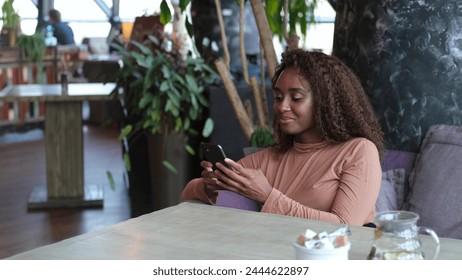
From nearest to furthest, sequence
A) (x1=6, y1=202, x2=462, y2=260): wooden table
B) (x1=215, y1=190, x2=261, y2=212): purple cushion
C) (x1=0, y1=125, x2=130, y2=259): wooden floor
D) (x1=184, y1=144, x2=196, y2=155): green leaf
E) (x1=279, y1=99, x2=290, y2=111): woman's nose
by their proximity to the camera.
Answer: (x1=6, y1=202, x2=462, y2=260): wooden table
(x1=279, y1=99, x2=290, y2=111): woman's nose
(x1=215, y1=190, x2=261, y2=212): purple cushion
(x1=0, y1=125, x2=130, y2=259): wooden floor
(x1=184, y1=144, x2=196, y2=155): green leaf

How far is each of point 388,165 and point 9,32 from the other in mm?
8366

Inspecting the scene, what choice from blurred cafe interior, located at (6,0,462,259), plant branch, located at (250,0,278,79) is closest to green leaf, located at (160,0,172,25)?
blurred cafe interior, located at (6,0,462,259)

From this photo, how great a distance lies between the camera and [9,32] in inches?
430

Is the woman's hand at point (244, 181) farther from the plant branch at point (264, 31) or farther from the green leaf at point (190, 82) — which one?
the green leaf at point (190, 82)

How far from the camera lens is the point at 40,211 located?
6.04 m

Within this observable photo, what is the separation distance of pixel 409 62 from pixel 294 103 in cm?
86

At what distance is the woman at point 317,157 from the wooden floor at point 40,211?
2469 mm

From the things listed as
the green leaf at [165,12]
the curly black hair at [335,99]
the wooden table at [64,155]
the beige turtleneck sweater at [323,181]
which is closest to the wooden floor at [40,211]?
the wooden table at [64,155]

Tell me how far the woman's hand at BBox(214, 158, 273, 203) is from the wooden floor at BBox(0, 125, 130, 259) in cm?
253

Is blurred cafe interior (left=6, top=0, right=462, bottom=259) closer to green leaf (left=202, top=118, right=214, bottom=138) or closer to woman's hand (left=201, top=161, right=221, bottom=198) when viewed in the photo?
green leaf (left=202, top=118, right=214, bottom=138)

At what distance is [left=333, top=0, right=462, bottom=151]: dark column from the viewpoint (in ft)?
11.2
